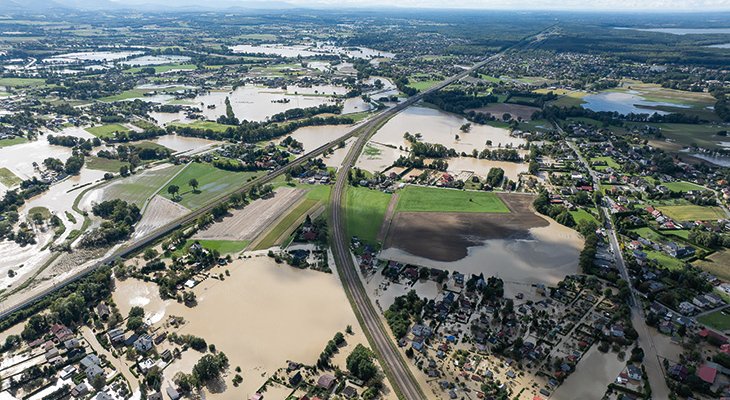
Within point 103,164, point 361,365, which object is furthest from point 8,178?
point 361,365

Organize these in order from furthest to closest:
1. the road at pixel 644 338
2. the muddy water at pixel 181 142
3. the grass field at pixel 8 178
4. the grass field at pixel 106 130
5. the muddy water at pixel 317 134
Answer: the grass field at pixel 106 130
the muddy water at pixel 317 134
the muddy water at pixel 181 142
the grass field at pixel 8 178
the road at pixel 644 338

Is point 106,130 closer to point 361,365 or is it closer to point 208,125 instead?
point 208,125

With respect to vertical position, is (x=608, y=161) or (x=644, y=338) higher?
(x=608, y=161)

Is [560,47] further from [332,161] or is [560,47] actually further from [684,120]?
[332,161]

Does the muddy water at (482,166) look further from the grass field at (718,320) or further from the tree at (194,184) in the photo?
the tree at (194,184)

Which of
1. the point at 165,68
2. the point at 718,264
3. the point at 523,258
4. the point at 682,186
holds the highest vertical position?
the point at 165,68

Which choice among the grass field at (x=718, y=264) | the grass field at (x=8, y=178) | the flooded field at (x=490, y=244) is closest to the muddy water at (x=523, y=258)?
the flooded field at (x=490, y=244)
